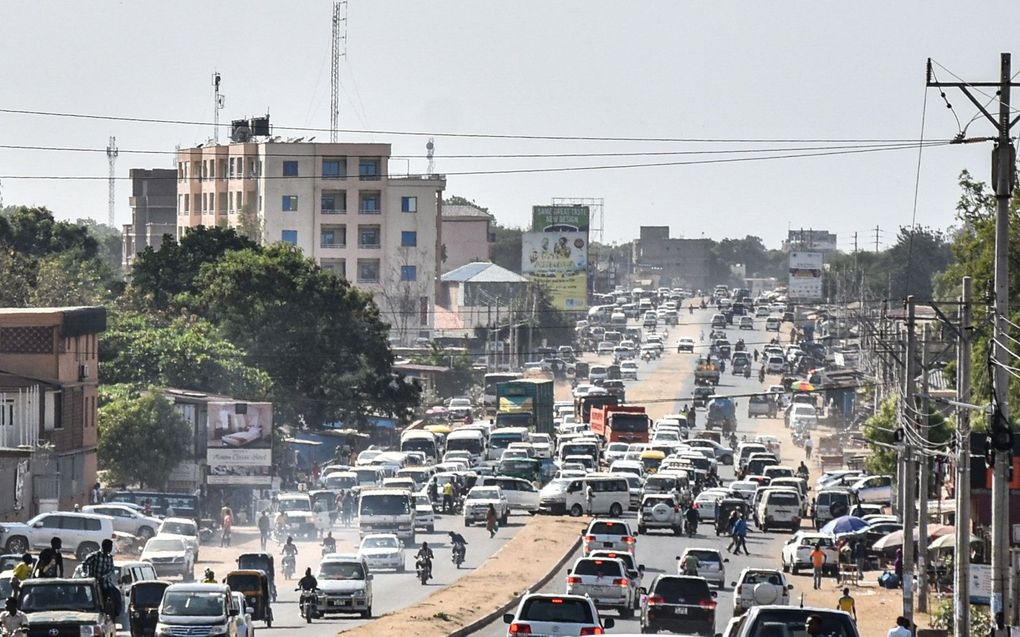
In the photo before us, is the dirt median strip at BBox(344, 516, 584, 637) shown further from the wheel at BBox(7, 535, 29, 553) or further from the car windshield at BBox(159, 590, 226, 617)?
the wheel at BBox(7, 535, 29, 553)

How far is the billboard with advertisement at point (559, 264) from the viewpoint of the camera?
177 m

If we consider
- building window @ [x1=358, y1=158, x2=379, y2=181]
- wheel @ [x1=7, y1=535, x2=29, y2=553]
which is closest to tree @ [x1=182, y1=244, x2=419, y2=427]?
wheel @ [x1=7, y1=535, x2=29, y2=553]

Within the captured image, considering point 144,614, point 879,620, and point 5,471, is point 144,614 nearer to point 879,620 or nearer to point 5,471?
point 879,620

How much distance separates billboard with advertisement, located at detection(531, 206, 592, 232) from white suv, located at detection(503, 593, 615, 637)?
150 m

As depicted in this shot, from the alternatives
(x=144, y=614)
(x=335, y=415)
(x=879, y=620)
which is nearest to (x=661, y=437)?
(x=335, y=415)

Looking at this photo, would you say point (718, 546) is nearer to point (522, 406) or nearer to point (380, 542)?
point (380, 542)

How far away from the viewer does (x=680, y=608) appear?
36.1m

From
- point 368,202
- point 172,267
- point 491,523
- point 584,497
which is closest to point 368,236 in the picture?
point 368,202

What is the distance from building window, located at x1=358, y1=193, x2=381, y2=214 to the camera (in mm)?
154250

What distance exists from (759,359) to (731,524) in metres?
101

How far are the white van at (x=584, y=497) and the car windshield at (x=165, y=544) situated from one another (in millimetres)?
20581

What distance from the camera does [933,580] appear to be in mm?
51688

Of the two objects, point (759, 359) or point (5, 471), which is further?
point (759, 359)

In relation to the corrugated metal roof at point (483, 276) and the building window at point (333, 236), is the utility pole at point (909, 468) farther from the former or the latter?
the corrugated metal roof at point (483, 276)
